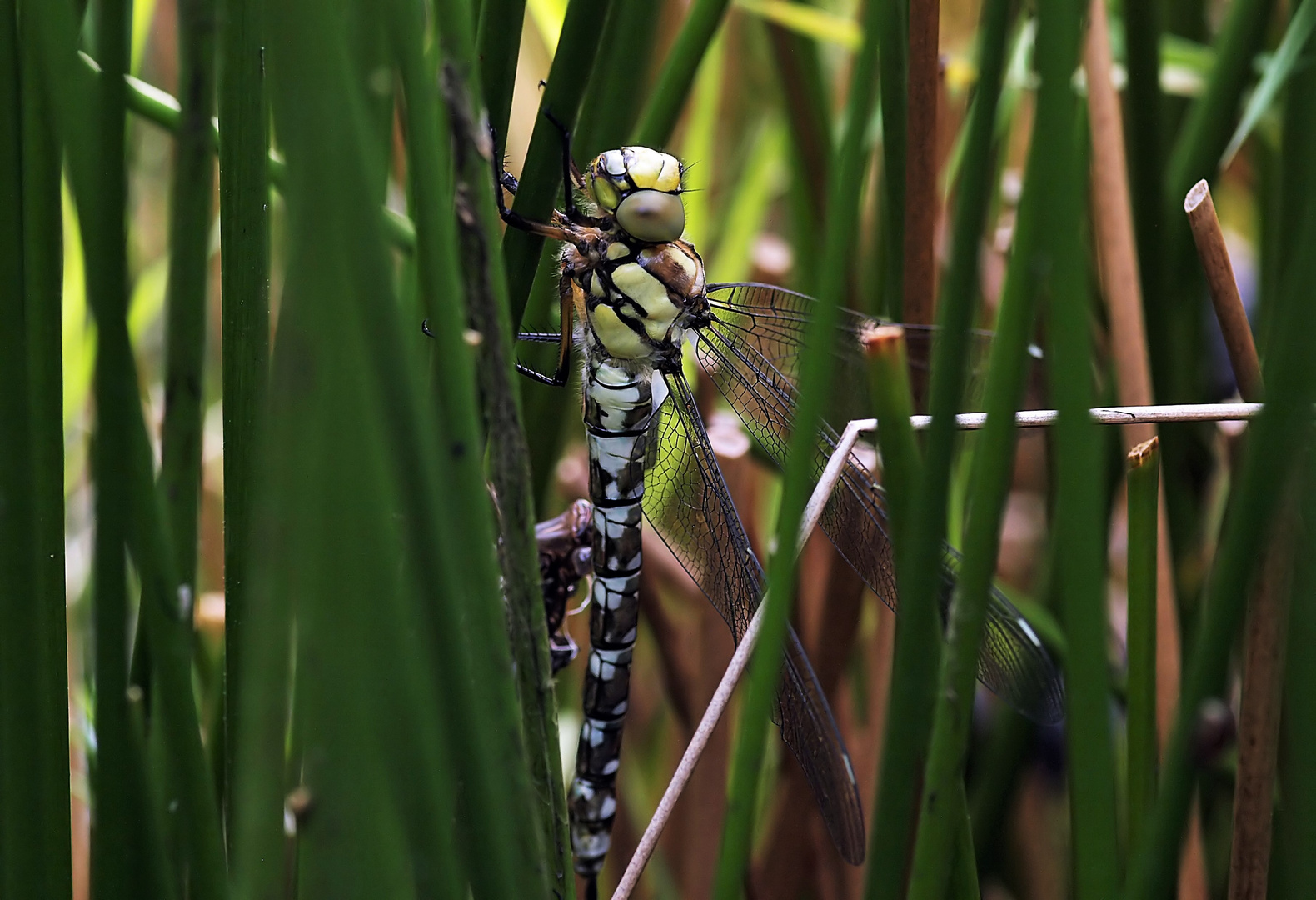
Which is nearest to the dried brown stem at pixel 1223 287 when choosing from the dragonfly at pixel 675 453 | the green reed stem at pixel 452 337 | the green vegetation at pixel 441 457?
the green vegetation at pixel 441 457

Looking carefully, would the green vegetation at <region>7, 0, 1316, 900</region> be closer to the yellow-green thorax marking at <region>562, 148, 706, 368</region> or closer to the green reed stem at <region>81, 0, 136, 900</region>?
the green reed stem at <region>81, 0, 136, 900</region>

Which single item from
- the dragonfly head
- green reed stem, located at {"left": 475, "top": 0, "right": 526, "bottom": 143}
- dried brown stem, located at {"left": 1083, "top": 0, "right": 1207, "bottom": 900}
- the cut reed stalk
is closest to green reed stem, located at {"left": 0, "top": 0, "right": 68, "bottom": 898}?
green reed stem, located at {"left": 475, "top": 0, "right": 526, "bottom": 143}

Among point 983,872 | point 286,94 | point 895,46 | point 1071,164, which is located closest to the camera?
point 286,94

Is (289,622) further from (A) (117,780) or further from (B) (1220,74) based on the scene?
(B) (1220,74)

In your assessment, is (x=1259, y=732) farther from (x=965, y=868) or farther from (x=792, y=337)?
(x=792, y=337)

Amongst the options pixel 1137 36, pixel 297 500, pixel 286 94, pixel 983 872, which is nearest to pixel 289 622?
pixel 297 500

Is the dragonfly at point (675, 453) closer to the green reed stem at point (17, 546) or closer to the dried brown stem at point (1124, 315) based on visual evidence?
the dried brown stem at point (1124, 315)
